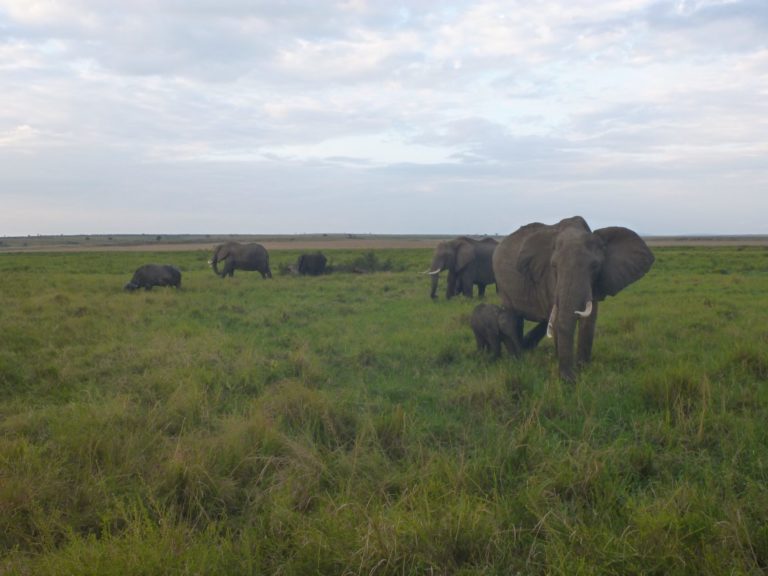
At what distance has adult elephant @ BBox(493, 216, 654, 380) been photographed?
21.7ft

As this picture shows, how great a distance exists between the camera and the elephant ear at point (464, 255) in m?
16.1

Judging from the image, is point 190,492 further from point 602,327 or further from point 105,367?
point 602,327

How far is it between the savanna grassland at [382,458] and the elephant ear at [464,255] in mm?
7069

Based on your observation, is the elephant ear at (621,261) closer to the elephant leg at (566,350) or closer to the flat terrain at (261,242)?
the elephant leg at (566,350)

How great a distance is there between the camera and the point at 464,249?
53.4 ft

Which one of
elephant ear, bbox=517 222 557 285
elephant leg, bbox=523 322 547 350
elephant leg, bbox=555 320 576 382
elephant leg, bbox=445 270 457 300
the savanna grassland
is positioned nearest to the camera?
the savanna grassland

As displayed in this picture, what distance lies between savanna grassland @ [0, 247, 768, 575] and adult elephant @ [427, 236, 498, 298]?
7.10m

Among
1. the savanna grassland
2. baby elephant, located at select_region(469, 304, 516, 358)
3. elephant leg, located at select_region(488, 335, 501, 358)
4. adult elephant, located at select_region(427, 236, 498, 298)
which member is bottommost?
the savanna grassland

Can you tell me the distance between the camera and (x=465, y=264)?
637 inches

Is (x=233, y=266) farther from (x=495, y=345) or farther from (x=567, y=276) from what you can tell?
(x=567, y=276)

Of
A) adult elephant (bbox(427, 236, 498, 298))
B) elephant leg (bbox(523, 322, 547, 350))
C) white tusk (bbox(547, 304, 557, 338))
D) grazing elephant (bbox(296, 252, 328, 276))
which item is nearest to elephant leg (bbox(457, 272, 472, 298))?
adult elephant (bbox(427, 236, 498, 298))

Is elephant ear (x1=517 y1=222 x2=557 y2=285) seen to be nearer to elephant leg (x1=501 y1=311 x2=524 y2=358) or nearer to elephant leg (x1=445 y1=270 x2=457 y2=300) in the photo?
elephant leg (x1=501 y1=311 x2=524 y2=358)

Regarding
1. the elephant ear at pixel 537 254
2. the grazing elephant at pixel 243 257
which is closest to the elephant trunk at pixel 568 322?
the elephant ear at pixel 537 254

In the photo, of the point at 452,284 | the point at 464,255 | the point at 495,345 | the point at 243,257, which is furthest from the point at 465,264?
the point at 243,257
